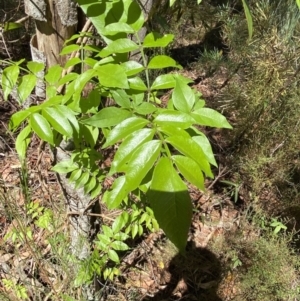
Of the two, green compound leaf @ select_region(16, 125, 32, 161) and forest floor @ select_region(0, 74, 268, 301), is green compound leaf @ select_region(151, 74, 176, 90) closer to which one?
green compound leaf @ select_region(16, 125, 32, 161)

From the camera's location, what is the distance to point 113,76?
817 mm

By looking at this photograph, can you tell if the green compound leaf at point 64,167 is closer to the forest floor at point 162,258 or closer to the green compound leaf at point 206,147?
the green compound leaf at point 206,147

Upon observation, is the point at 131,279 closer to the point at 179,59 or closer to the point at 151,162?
the point at 151,162

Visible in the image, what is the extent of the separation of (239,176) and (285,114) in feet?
1.55

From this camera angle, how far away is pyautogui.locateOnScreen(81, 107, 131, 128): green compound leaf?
0.79 meters

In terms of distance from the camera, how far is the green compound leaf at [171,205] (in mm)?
639

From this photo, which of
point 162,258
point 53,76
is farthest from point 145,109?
point 162,258

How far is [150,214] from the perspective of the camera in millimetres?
1526

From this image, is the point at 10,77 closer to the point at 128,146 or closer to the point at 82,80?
the point at 82,80

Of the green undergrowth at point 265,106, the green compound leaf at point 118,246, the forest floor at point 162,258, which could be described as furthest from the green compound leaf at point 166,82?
the green undergrowth at point 265,106

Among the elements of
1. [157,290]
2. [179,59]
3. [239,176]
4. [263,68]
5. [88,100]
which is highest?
[88,100]

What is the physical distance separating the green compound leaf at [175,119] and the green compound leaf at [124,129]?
27 millimetres

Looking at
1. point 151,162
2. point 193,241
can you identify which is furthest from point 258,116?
point 151,162

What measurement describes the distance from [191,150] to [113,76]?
0.24 meters
